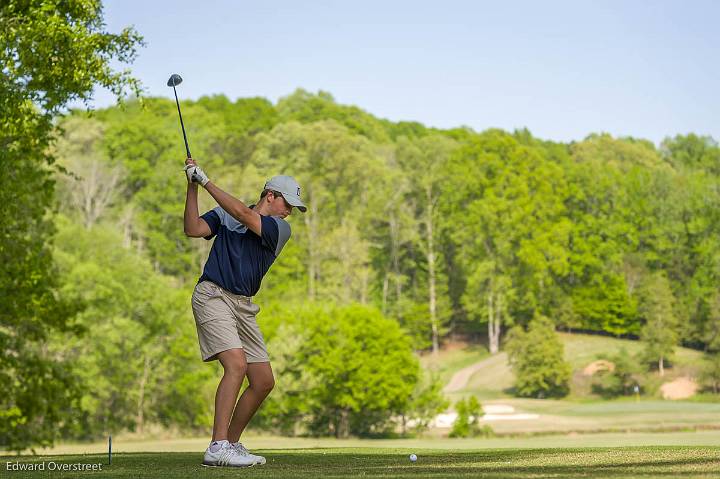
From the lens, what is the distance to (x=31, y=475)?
26.0 feet

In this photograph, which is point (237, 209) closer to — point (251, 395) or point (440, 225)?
point (251, 395)

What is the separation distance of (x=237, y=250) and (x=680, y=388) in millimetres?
62498

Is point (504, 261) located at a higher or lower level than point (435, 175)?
lower

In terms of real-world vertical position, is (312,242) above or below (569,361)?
above

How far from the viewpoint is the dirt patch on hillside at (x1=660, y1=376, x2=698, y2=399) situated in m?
66.1

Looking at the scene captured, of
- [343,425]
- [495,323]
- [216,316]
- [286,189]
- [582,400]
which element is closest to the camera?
[216,316]

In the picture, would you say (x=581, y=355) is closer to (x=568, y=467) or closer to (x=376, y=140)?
A: (x=376, y=140)

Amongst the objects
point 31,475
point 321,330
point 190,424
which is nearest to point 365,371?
point 321,330

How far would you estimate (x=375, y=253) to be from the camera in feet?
271

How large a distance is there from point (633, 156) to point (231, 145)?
37.7 meters

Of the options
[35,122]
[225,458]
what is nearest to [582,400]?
[35,122]

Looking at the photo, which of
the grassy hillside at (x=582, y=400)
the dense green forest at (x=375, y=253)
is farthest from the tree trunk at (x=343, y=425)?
the grassy hillside at (x=582, y=400)

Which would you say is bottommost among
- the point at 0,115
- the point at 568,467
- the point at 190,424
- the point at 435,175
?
the point at 190,424

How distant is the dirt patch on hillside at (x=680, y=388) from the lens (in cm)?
6612
